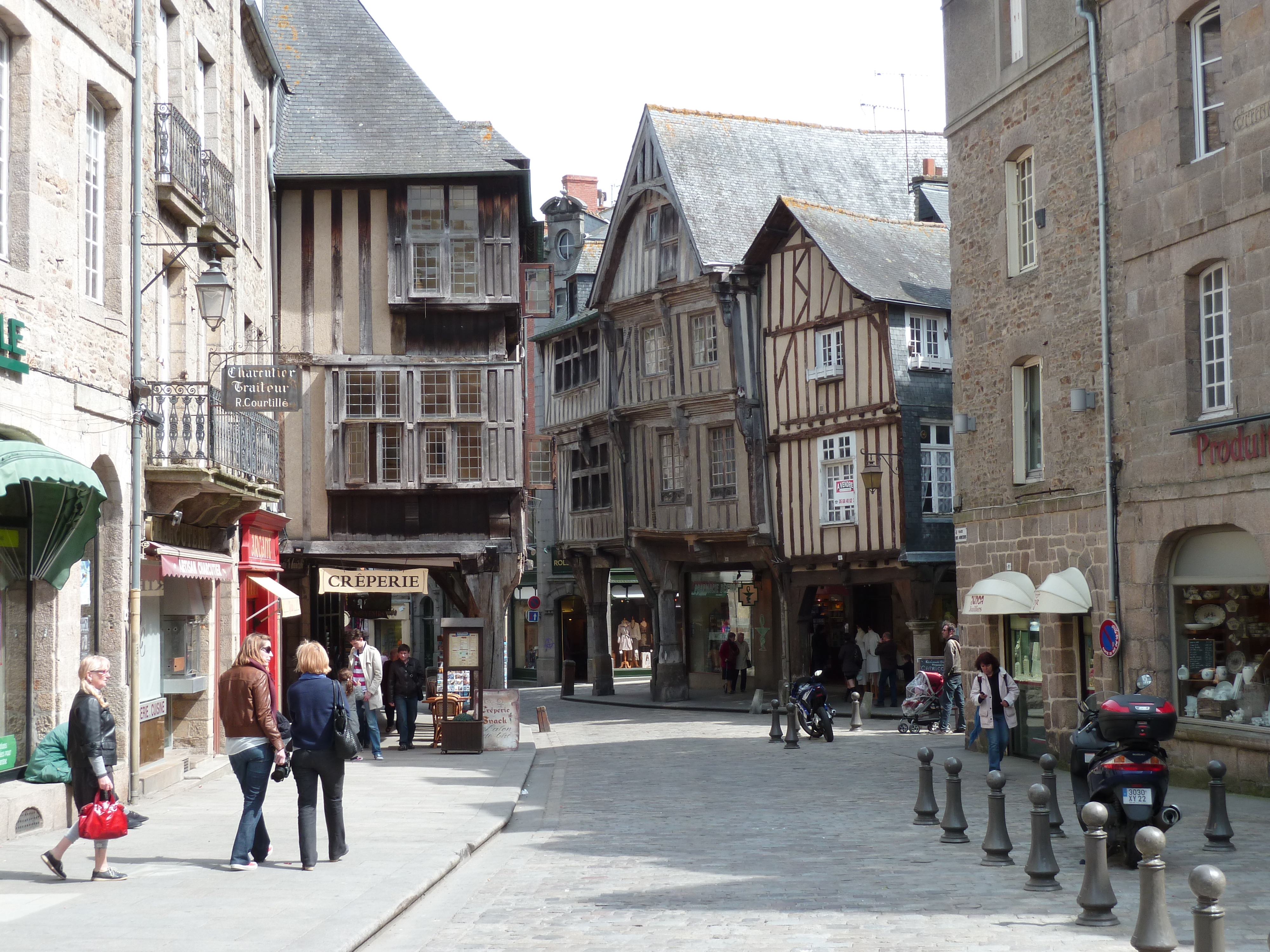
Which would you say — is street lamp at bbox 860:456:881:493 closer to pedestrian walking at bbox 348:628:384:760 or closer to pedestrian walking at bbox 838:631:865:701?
pedestrian walking at bbox 838:631:865:701

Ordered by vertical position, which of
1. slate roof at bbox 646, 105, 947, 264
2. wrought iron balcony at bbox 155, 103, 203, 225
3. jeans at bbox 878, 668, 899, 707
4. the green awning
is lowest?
jeans at bbox 878, 668, 899, 707

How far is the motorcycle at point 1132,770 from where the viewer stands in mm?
9711

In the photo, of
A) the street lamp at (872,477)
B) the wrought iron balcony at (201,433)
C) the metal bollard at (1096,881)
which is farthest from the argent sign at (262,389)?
the street lamp at (872,477)

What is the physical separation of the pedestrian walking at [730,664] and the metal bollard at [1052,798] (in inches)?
918

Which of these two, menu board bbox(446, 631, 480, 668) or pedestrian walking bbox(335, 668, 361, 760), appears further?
menu board bbox(446, 631, 480, 668)

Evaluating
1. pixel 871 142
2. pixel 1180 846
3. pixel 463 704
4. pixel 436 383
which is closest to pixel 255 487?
pixel 463 704

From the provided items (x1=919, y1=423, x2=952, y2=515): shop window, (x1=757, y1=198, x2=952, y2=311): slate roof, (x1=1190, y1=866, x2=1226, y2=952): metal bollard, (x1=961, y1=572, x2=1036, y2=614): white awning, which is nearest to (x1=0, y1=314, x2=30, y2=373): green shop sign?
(x1=1190, y1=866, x2=1226, y2=952): metal bollard

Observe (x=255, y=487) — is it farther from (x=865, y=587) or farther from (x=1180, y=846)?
(x=865, y=587)

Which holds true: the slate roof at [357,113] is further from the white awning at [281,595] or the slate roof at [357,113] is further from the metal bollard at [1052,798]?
the metal bollard at [1052,798]

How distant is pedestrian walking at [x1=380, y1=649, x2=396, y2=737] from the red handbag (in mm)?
11336

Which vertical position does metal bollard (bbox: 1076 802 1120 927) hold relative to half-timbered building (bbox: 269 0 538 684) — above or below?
below

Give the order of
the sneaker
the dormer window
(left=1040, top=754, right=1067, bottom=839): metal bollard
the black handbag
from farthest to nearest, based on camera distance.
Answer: the dormer window
(left=1040, top=754, right=1067, bottom=839): metal bollard
the black handbag
the sneaker

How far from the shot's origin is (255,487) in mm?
17219

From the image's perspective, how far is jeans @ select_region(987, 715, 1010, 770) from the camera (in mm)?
15047
